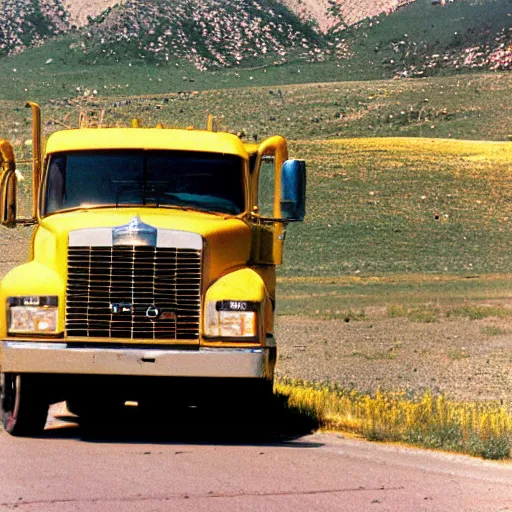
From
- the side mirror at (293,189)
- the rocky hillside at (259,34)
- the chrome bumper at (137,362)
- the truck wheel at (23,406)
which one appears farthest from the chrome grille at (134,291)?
the rocky hillside at (259,34)

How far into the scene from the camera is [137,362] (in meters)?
13.6

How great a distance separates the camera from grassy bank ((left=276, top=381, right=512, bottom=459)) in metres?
13.8

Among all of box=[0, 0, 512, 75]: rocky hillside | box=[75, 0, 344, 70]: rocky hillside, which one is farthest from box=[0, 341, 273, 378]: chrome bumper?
box=[75, 0, 344, 70]: rocky hillside

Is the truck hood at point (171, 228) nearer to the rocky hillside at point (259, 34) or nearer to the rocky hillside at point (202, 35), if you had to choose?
the rocky hillside at point (259, 34)

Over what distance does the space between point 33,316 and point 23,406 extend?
804mm

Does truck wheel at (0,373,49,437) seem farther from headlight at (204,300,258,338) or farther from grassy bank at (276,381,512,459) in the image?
grassy bank at (276,381,512,459)

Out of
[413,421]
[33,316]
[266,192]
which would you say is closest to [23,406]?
[33,316]

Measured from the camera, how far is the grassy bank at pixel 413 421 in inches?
543

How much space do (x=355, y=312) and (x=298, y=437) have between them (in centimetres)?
2195

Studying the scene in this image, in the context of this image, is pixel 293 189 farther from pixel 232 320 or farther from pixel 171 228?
pixel 232 320

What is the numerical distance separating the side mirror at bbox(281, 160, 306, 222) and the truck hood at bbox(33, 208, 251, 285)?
0.40 meters

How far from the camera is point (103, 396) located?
15383 mm

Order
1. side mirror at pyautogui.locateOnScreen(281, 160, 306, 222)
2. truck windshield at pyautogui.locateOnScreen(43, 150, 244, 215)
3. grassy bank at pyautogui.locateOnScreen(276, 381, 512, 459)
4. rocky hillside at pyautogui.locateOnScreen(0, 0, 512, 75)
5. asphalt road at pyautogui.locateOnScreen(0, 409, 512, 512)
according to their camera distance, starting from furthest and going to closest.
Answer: rocky hillside at pyautogui.locateOnScreen(0, 0, 512, 75) → truck windshield at pyautogui.locateOnScreen(43, 150, 244, 215) → side mirror at pyautogui.locateOnScreen(281, 160, 306, 222) → grassy bank at pyautogui.locateOnScreen(276, 381, 512, 459) → asphalt road at pyautogui.locateOnScreen(0, 409, 512, 512)

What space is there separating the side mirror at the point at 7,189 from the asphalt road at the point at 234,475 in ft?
6.48
